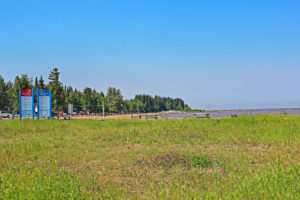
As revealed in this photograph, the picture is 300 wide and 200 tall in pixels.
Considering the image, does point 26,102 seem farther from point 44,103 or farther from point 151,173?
point 151,173

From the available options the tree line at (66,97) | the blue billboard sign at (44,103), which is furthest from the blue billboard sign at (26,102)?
the tree line at (66,97)

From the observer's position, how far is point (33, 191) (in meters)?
5.47

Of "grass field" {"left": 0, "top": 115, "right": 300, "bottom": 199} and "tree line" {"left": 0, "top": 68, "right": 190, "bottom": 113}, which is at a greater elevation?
"tree line" {"left": 0, "top": 68, "right": 190, "bottom": 113}

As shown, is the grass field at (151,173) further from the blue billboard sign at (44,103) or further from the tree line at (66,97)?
the tree line at (66,97)

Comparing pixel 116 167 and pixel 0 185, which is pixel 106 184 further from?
pixel 0 185

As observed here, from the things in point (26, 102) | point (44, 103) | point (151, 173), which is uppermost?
point (26, 102)

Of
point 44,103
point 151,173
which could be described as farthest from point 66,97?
point 151,173

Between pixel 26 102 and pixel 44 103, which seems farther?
pixel 44 103

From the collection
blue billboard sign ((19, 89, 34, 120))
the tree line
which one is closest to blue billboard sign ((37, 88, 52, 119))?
blue billboard sign ((19, 89, 34, 120))

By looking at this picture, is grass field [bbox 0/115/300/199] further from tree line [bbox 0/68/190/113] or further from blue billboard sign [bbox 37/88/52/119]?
tree line [bbox 0/68/190/113]

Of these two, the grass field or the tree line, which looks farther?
the tree line

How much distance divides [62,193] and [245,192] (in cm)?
376

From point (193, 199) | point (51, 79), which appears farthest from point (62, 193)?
point (51, 79)

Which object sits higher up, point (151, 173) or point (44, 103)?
point (44, 103)
